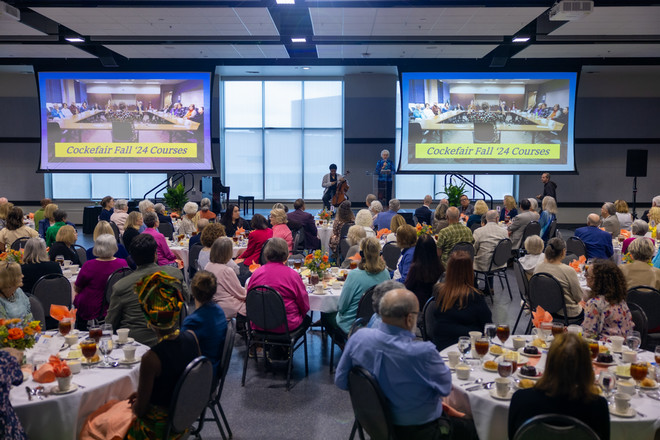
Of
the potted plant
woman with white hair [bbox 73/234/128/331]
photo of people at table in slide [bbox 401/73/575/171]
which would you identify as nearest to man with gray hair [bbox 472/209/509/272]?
woman with white hair [bbox 73/234/128/331]

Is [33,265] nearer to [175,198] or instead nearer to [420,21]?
[175,198]

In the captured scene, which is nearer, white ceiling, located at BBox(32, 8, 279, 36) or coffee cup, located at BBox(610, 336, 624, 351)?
coffee cup, located at BBox(610, 336, 624, 351)

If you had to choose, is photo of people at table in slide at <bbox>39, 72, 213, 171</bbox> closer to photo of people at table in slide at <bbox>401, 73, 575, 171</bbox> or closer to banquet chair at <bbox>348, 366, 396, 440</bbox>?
photo of people at table in slide at <bbox>401, 73, 575, 171</bbox>

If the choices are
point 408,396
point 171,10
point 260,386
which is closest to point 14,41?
point 171,10

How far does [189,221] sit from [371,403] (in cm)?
678

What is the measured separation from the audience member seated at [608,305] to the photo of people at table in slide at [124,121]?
11878mm

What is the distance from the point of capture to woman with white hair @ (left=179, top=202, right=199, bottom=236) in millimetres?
9078

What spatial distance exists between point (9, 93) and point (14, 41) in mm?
5086

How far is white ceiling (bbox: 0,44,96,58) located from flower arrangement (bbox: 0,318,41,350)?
36.0 ft

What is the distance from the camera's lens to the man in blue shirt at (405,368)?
2.85 m

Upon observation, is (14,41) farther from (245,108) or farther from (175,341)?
(175,341)

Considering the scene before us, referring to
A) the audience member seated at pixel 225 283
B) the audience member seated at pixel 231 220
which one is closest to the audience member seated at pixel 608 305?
the audience member seated at pixel 225 283

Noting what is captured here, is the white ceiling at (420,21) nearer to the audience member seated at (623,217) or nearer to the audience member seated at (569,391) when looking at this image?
the audience member seated at (623,217)

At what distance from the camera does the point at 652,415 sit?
2850mm
